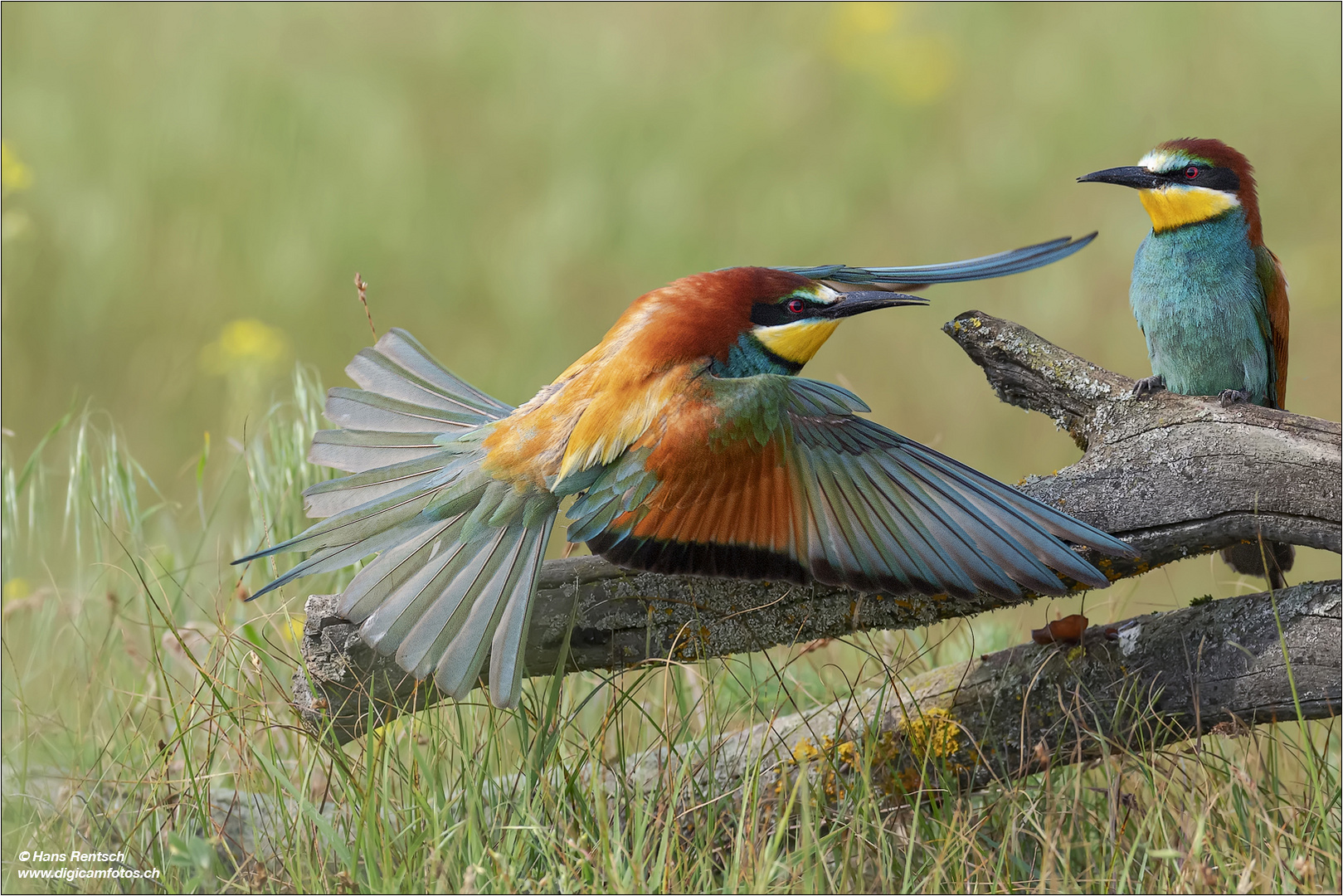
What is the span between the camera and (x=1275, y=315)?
104 inches

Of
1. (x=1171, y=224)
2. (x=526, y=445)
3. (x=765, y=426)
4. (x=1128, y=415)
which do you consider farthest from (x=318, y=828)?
(x=1171, y=224)

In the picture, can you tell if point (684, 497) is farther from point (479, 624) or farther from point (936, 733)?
point (936, 733)

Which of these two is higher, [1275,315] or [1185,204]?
[1185,204]

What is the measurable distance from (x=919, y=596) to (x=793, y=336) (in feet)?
2.00

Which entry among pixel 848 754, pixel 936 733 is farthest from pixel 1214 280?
pixel 848 754

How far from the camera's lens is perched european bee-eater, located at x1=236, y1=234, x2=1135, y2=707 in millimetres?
2078

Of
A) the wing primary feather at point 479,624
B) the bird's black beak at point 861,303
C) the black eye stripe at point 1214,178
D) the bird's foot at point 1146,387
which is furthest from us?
the black eye stripe at point 1214,178

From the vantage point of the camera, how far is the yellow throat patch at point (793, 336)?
2312 mm

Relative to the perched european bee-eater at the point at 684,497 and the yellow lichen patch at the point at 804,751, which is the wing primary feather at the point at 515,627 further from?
the yellow lichen patch at the point at 804,751

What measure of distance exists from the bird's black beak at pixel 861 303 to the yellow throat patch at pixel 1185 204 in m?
0.80

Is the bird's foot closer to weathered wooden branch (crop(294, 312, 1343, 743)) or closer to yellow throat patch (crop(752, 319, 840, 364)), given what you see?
weathered wooden branch (crop(294, 312, 1343, 743))

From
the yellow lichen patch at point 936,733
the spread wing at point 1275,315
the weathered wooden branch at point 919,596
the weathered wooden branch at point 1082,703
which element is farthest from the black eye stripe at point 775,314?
the spread wing at point 1275,315

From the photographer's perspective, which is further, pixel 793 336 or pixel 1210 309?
pixel 1210 309

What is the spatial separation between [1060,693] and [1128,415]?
639 mm
